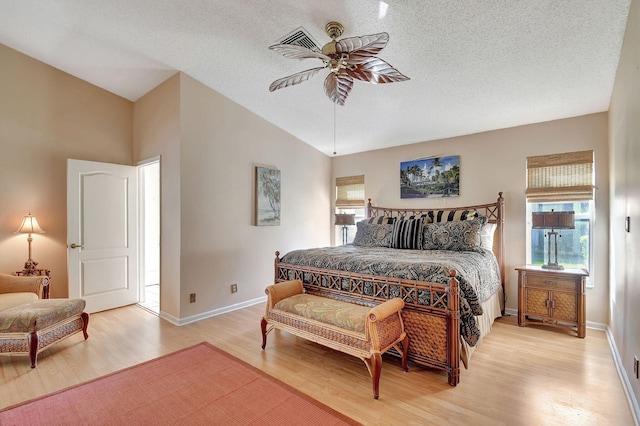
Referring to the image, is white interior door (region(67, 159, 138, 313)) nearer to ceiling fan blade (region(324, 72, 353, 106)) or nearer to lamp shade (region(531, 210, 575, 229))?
ceiling fan blade (region(324, 72, 353, 106))

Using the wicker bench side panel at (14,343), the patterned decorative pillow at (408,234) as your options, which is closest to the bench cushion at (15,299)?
the wicker bench side panel at (14,343)

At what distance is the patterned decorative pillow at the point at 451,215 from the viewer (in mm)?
4188

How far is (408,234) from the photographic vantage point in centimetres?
417

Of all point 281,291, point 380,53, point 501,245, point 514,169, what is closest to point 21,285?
point 281,291

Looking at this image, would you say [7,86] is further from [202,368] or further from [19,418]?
[202,368]

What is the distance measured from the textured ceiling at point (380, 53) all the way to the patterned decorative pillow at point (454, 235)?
1.44 m

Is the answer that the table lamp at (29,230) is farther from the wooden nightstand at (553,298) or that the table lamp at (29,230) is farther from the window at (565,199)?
the window at (565,199)

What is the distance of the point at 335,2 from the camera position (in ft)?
7.92

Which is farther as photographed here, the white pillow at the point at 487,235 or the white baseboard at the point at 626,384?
the white pillow at the point at 487,235

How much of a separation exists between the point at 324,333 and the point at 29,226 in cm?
387

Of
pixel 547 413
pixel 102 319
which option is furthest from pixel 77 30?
pixel 547 413

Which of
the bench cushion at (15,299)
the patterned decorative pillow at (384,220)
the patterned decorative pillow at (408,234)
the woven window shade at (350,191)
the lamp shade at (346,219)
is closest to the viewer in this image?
the bench cushion at (15,299)

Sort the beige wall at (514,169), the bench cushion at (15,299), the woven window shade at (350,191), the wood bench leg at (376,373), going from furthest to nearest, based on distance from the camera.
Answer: the woven window shade at (350,191), the beige wall at (514,169), the bench cushion at (15,299), the wood bench leg at (376,373)

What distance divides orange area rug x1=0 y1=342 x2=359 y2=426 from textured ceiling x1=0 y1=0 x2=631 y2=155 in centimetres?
306
